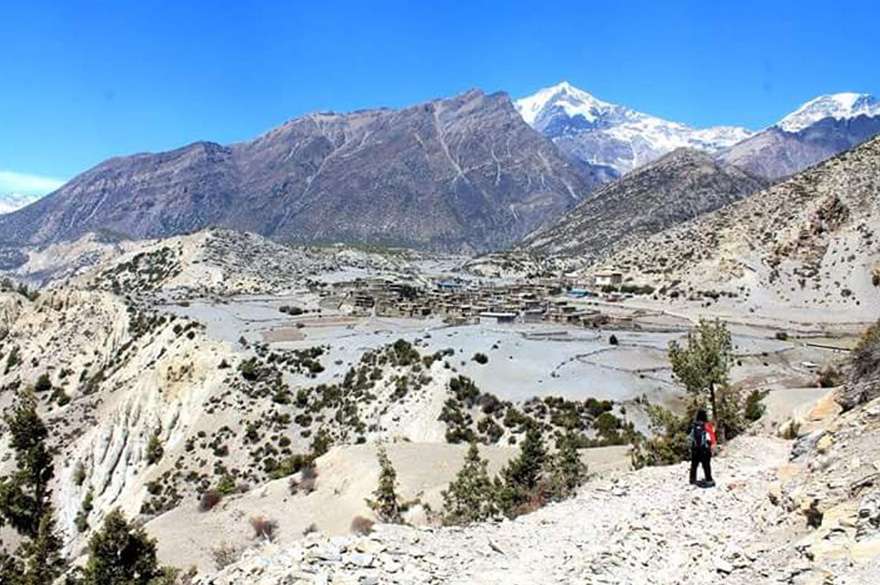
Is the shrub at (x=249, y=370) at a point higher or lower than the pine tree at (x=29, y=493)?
higher

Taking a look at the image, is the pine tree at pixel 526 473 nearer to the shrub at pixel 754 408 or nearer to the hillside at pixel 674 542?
the hillside at pixel 674 542

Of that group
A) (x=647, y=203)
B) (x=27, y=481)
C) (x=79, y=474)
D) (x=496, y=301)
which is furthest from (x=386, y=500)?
(x=647, y=203)

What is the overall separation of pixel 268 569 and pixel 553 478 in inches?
386

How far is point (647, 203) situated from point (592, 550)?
168052 mm

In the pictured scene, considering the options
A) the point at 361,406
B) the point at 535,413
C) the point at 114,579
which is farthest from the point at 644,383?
the point at 114,579

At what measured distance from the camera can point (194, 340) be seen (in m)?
55.8

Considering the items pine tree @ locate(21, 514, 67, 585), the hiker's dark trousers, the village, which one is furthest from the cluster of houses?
the hiker's dark trousers

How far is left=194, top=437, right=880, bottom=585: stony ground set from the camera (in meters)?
10.0

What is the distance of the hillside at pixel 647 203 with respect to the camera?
529 ft

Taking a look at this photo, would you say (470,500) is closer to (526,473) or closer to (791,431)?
(526,473)

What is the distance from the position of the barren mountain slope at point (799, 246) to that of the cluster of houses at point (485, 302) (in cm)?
1390

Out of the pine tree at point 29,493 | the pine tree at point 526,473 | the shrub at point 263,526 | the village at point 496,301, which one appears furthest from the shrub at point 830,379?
the village at point 496,301

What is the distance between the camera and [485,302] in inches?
3356

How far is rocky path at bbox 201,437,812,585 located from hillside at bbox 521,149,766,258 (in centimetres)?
14271
